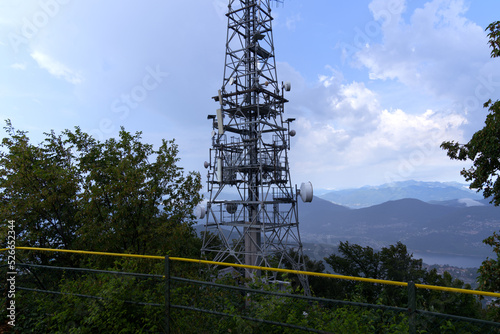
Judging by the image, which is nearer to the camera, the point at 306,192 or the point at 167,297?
the point at 167,297

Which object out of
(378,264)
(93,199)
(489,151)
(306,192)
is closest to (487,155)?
(489,151)

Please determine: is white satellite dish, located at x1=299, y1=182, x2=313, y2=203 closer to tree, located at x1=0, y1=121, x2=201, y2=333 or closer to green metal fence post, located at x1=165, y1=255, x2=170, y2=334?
tree, located at x1=0, y1=121, x2=201, y2=333

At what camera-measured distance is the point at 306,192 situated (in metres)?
20.7

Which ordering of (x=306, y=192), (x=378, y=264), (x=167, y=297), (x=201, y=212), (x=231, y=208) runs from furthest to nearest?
(x=378, y=264) → (x=231, y=208) → (x=201, y=212) → (x=306, y=192) → (x=167, y=297)

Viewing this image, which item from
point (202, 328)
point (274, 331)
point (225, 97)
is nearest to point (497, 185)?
point (274, 331)

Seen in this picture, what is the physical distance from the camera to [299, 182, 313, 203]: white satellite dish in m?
20.5

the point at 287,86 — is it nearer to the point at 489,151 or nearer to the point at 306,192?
the point at 306,192

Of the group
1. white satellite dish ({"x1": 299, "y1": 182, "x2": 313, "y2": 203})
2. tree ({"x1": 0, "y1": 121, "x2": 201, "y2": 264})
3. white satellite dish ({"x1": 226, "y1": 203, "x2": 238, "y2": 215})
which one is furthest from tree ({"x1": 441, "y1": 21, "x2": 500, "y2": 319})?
white satellite dish ({"x1": 226, "y1": 203, "x2": 238, "y2": 215})

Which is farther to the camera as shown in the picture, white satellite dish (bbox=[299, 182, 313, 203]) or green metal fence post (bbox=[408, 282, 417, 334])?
white satellite dish (bbox=[299, 182, 313, 203])

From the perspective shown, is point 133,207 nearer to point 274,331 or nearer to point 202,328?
point 202,328

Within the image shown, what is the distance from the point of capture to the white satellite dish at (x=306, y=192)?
20500mm

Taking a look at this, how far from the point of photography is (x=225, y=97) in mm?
24062

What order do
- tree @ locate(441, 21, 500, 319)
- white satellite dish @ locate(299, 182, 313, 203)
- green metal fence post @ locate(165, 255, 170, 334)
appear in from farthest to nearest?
white satellite dish @ locate(299, 182, 313, 203)
tree @ locate(441, 21, 500, 319)
green metal fence post @ locate(165, 255, 170, 334)

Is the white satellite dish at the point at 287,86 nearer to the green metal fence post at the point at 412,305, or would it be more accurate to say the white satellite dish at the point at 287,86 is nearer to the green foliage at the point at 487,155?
the green foliage at the point at 487,155
